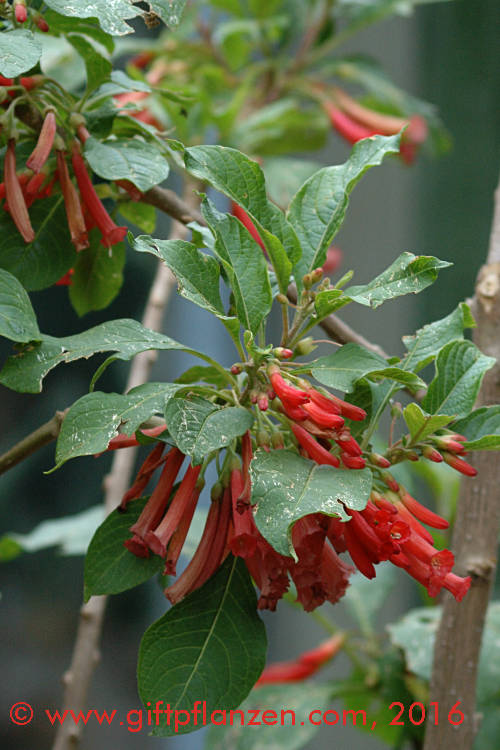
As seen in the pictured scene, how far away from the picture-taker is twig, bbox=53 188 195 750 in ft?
2.18

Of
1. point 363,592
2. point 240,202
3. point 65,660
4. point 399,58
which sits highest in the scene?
point 240,202

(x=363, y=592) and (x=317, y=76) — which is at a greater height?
(x=317, y=76)

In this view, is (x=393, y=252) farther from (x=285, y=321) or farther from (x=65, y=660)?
(x=285, y=321)

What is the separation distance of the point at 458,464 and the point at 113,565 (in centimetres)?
20

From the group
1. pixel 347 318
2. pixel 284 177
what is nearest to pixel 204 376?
pixel 284 177

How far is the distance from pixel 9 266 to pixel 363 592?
32.1 inches

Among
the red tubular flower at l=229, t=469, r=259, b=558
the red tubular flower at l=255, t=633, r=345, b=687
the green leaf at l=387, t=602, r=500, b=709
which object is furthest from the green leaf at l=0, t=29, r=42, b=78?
the red tubular flower at l=255, t=633, r=345, b=687

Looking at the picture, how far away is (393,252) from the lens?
1.94 metres

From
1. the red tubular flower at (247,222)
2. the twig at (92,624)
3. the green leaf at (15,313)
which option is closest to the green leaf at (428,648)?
the twig at (92,624)

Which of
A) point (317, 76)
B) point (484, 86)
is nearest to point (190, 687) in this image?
point (317, 76)

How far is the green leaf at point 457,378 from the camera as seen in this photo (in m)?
0.44

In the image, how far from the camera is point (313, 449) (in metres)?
0.40

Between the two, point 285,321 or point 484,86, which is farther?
point 484,86

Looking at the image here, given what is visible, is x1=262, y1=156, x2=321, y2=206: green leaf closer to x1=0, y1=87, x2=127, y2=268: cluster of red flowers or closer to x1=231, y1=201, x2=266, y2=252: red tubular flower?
x1=231, y1=201, x2=266, y2=252: red tubular flower
